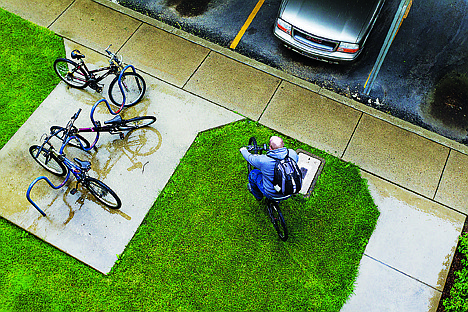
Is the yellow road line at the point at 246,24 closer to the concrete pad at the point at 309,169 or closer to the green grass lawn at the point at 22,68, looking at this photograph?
the concrete pad at the point at 309,169

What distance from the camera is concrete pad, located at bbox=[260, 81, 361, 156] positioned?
671 cm

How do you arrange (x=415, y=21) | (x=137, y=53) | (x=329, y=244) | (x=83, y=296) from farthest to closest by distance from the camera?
(x=415, y=21), (x=137, y=53), (x=329, y=244), (x=83, y=296)

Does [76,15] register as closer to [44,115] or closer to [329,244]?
[44,115]

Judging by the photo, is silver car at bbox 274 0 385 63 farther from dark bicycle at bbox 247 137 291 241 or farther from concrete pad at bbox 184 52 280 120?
dark bicycle at bbox 247 137 291 241

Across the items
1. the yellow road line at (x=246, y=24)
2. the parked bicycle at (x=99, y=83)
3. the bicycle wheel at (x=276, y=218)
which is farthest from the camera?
the yellow road line at (x=246, y=24)

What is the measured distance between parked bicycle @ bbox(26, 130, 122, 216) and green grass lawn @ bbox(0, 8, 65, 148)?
1.21 meters

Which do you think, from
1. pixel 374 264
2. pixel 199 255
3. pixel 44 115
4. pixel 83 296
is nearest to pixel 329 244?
pixel 374 264

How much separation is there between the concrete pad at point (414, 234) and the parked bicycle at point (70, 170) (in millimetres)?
4345

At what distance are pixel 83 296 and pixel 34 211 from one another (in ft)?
5.58

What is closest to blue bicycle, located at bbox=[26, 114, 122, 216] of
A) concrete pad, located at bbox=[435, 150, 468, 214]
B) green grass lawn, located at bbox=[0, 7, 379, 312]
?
green grass lawn, located at bbox=[0, 7, 379, 312]

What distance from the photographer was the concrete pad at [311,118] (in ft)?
22.0

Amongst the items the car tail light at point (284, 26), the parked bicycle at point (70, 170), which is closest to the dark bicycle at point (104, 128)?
the parked bicycle at point (70, 170)

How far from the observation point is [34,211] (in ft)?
19.4

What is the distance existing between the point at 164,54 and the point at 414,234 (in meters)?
5.94
